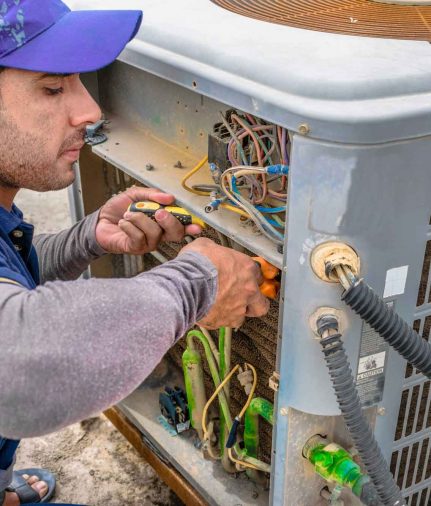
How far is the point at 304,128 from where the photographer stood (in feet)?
3.37

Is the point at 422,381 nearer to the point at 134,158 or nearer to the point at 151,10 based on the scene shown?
the point at 134,158

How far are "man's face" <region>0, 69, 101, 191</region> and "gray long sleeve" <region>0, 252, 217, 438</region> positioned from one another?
319 millimetres

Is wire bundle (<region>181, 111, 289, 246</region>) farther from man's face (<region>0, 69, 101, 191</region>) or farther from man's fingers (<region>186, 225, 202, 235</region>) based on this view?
man's face (<region>0, 69, 101, 191</region>)

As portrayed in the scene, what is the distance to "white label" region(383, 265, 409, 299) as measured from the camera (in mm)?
1156

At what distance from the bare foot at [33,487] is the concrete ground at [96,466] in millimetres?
66

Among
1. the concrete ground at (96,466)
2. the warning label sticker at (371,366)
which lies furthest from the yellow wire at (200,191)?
the concrete ground at (96,466)

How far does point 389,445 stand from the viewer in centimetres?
137

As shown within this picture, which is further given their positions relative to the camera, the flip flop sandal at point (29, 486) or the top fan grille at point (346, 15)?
the flip flop sandal at point (29, 486)

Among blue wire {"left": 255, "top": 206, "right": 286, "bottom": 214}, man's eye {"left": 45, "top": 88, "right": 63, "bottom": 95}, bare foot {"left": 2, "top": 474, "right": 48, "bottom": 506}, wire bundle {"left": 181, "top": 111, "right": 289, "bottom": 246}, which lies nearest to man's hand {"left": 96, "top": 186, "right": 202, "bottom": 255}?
wire bundle {"left": 181, "top": 111, "right": 289, "bottom": 246}

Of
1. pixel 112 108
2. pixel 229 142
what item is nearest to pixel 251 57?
pixel 229 142

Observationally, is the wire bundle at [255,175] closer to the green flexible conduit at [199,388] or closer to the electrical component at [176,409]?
the green flexible conduit at [199,388]

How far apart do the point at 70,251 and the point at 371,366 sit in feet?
2.72

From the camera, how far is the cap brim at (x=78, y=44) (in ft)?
3.76

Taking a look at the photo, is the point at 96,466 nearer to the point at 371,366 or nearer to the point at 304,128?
the point at 371,366
